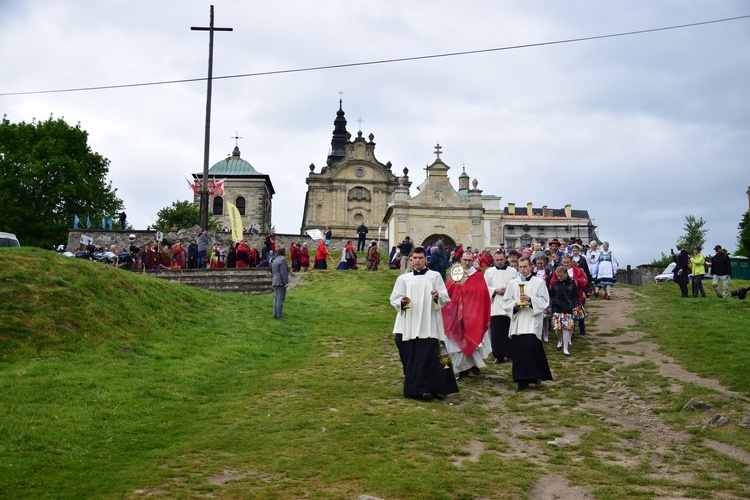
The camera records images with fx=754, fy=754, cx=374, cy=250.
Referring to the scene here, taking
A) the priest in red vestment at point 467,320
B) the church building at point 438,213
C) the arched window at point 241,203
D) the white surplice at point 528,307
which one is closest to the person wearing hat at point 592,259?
the priest in red vestment at point 467,320

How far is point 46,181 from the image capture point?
4981 centimetres

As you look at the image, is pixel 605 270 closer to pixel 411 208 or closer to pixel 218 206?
pixel 411 208

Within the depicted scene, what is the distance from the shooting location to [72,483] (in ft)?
23.3

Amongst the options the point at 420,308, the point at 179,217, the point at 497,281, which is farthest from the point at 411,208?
the point at 420,308

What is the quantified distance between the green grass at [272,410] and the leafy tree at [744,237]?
3896 centimetres

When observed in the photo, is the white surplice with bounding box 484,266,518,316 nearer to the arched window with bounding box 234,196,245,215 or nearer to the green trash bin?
the green trash bin

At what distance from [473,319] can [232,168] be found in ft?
245

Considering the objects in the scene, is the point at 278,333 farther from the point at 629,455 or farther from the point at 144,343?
the point at 629,455

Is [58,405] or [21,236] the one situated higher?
[21,236]

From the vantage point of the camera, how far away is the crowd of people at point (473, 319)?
10.9 m

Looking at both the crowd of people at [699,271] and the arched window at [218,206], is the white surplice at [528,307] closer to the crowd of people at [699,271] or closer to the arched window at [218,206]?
the crowd of people at [699,271]

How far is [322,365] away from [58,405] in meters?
5.24

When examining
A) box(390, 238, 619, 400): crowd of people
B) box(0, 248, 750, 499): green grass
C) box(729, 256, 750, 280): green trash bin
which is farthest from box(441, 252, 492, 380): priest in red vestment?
box(729, 256, 750, 280): green trash bin

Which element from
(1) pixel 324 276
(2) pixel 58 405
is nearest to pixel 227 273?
(1) pixel 324 276
